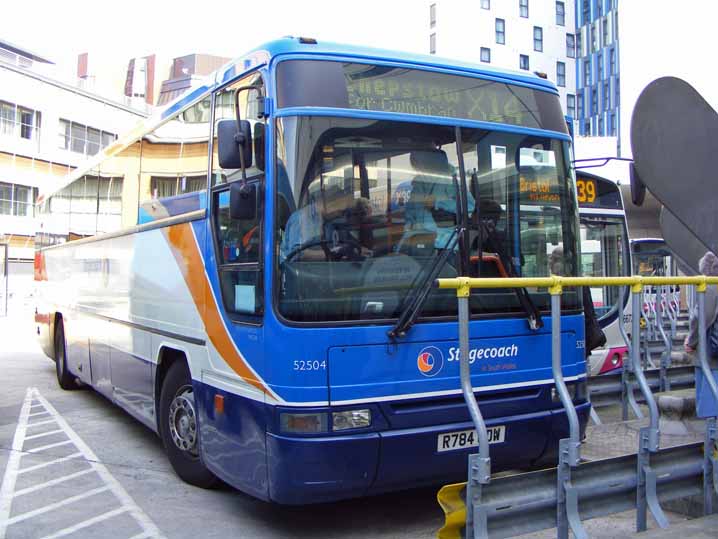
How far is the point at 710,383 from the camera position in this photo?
510 cm

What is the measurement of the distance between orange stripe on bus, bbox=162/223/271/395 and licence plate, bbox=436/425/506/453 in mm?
1171

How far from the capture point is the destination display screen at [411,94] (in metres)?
5.07

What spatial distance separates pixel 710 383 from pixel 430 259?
1.97 m

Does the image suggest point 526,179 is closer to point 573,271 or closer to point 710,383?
point 573,271

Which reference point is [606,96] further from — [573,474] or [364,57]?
[573,474]

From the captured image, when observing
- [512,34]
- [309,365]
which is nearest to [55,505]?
[309,365]

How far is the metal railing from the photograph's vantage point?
423 centimetres

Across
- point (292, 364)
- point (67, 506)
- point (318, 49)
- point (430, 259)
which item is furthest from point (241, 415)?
point (318, 49)

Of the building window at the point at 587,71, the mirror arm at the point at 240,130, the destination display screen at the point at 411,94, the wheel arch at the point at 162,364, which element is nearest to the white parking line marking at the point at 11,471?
the wheel arch at the point at 162,364

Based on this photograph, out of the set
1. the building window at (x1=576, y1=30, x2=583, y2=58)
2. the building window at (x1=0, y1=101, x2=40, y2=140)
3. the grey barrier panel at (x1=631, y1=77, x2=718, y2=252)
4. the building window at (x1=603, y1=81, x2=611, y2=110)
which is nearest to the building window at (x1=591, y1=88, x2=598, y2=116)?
the building window at (x1=603, y1=81, x2=611, y2=110)

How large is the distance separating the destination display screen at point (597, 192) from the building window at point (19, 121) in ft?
134

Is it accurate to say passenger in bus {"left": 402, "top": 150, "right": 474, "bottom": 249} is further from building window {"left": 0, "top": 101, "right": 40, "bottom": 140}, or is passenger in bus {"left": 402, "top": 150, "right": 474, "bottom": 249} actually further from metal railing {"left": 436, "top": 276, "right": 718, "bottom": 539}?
building window {"left": 0, "top": 101, "right": 40, "bottom": 140}

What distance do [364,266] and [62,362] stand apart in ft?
27.5

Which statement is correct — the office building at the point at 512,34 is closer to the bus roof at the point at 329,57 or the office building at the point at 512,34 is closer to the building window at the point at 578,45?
the building window at the point at 578,45
